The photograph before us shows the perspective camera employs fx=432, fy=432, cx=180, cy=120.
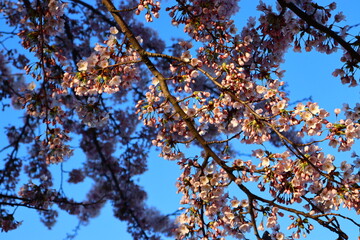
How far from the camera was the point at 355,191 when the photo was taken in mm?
3742

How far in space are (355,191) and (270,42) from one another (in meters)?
2.22

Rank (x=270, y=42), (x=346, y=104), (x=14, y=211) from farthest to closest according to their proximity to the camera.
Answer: (x=14, y=211) → (x=270, y=42) → (x=346, y=104)

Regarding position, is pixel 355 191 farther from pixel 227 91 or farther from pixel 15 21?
pixel 15 21

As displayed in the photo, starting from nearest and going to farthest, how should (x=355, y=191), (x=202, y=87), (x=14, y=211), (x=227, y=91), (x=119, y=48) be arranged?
(x=355, y=191)
(x=227, y=91)
(x=119, y=48)
(x=14, y=211)
(x=202, y=87)

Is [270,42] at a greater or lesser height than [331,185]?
greater

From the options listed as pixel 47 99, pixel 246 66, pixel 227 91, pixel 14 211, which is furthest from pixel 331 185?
pixel 14 211

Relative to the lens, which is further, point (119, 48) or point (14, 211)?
point (14, 211)

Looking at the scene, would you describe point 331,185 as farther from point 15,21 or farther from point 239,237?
point 15,21

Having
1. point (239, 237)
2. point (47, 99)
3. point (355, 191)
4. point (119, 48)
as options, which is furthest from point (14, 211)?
Answer: point (355, 191)

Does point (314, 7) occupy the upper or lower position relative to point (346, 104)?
upper

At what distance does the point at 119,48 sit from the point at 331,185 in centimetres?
252

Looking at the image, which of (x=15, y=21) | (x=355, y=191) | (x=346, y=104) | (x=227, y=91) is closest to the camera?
(x=355, y=191)

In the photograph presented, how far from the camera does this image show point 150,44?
34.5ft


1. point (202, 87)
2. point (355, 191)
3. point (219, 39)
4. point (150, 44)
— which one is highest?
point (150, 44)
